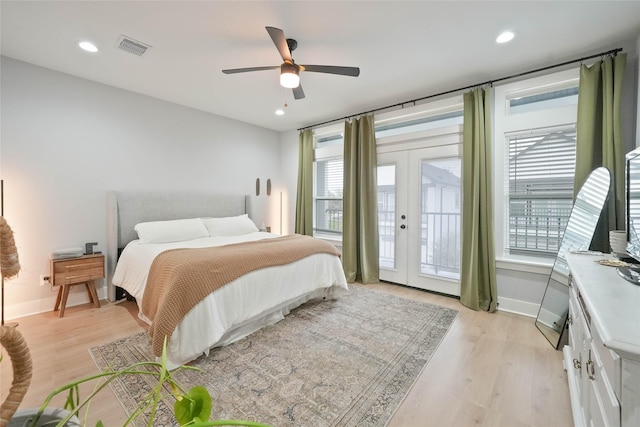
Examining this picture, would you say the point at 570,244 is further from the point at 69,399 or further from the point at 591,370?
the point at 69,399

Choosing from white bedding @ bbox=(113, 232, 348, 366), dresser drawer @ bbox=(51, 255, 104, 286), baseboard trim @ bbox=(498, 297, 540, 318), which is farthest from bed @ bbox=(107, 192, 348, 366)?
baseboard trim @ bbox=(498, 297, 540, 318)

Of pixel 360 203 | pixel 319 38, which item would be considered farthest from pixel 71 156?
pixel 360 203

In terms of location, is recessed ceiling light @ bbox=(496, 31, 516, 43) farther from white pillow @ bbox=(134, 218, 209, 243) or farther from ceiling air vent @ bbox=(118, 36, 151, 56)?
white pillow @ bbox=(134, 218, 209, 243)

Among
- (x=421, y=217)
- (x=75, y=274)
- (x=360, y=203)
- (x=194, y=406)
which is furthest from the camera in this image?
(x=360, y=203)

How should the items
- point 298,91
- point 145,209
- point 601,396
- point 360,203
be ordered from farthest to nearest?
point 360,203 < point 145,209 < point 298,91 < point 601,396

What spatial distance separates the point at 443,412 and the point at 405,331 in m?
0.95

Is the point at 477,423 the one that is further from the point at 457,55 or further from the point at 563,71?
the point at 563,71

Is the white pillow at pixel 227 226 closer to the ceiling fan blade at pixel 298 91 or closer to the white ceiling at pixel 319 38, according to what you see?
the white ceiling at pixel 319 38

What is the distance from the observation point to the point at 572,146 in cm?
279

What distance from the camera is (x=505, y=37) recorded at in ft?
7.76

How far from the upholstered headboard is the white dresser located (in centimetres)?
413

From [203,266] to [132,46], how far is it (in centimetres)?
212

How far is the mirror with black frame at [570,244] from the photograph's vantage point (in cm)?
237

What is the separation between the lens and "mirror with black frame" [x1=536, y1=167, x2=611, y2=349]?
2365 millimetres
